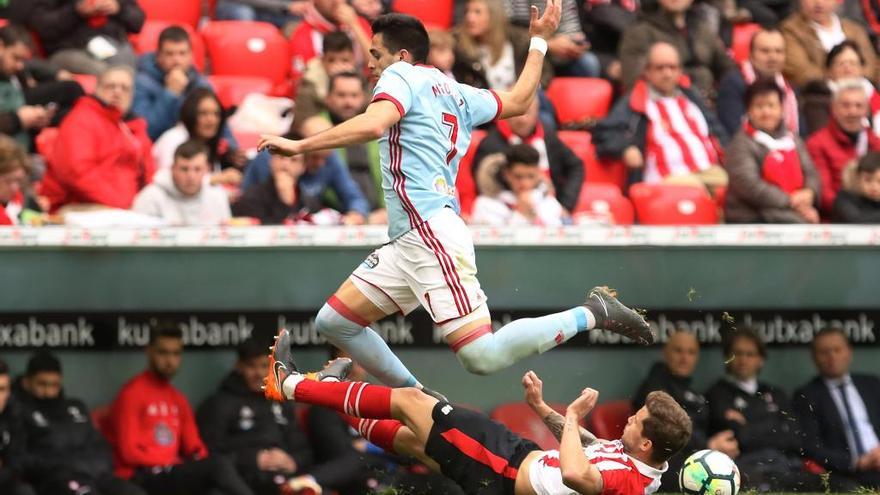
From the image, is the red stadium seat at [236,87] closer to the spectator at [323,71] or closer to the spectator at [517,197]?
the spectator at [323,71]

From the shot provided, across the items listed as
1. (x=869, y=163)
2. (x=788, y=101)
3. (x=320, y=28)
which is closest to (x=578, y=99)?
(x=788, y=101)

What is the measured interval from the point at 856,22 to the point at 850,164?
8.00 feet

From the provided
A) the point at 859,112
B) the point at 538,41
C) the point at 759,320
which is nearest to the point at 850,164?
the point at 859,112

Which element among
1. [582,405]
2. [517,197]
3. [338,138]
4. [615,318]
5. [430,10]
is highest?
[430,10]

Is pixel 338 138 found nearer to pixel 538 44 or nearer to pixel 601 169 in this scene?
pixel 538 44

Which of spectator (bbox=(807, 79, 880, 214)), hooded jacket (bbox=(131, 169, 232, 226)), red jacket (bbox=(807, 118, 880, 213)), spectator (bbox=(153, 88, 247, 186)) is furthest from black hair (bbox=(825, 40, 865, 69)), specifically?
hooded jacket (bbox=(131, 169, 232, 226))

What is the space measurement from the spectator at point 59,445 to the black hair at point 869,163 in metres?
5.19

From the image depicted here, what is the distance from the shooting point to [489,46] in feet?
39.4

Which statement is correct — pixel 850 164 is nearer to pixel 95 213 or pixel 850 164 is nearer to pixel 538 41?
pixel 538 41

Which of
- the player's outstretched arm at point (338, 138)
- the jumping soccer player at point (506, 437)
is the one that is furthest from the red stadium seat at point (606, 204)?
the player's outstretched arm at point (338, 138)

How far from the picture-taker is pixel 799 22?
13070 millimetres

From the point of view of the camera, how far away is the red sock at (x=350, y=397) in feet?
26.0

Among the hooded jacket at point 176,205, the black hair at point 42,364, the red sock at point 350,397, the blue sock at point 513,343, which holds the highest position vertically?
the hooded jacket at point 176,205

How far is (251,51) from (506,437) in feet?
16.8
